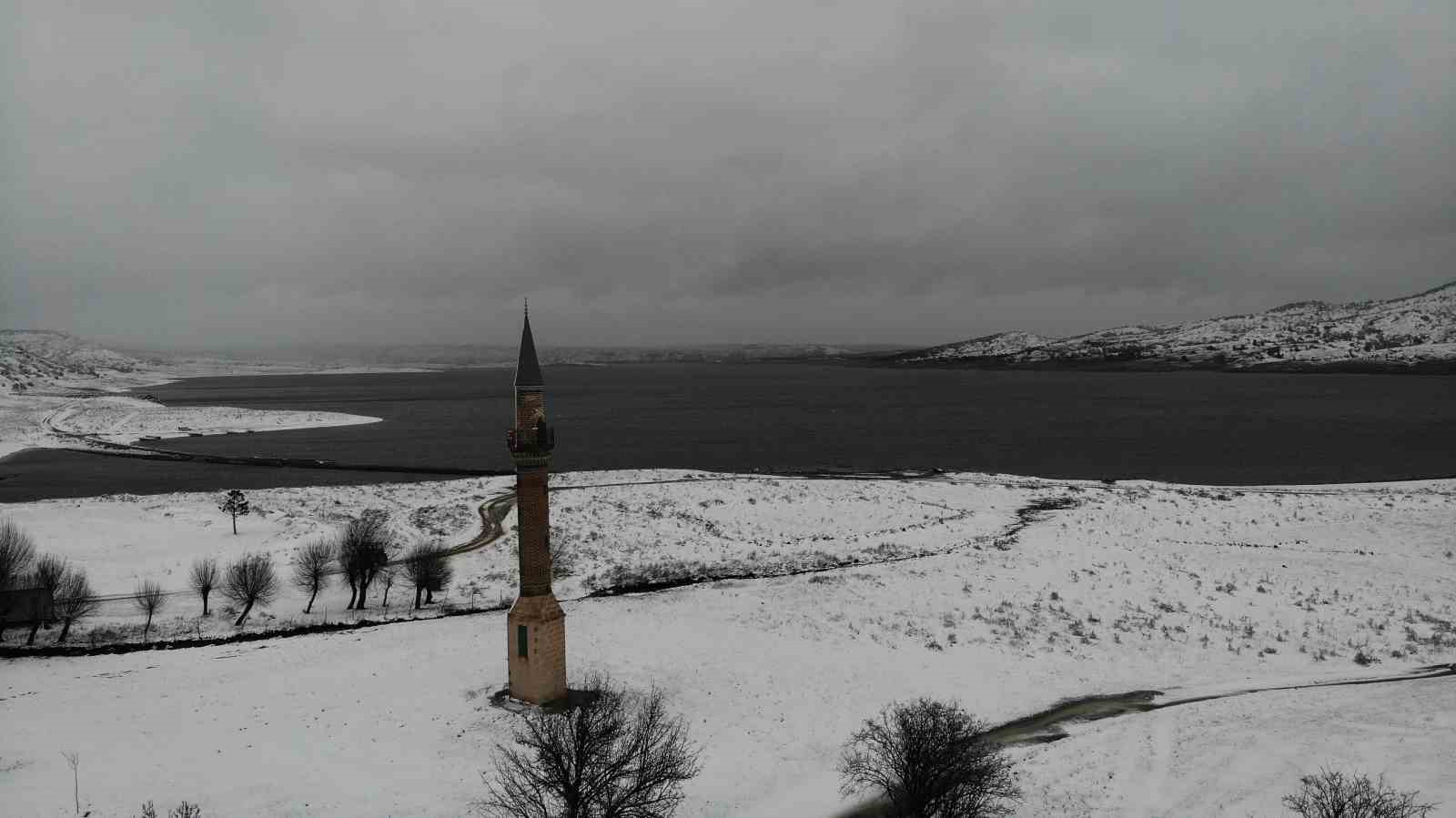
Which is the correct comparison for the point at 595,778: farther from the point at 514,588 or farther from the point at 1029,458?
the point at 1029,458

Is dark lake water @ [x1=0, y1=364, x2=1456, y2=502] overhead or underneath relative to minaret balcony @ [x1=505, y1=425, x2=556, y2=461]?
underneath

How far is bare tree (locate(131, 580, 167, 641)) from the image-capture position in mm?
29656

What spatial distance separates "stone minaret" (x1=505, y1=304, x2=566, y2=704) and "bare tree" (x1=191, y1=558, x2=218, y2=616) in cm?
1906

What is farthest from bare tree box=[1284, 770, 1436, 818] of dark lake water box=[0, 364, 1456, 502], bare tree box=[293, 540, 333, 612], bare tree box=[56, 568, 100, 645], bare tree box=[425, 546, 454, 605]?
dark lake water box=[0, 364, 1456, 502]

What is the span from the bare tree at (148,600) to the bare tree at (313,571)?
4.94 meters

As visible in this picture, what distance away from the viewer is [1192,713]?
69.6 ft

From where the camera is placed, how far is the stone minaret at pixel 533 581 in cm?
2044

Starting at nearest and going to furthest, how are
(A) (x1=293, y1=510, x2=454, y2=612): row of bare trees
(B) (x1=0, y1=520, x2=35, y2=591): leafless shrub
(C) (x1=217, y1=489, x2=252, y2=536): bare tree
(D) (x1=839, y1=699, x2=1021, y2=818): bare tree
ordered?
(D) (x1=839, y1=699, x2=1021, y2=818): bare tree → (B) (x1=0, y1=520, x2=35, y2=591): leafless shrub → (A) (x1=293, y1=510, x2=454, y2=612): row of bare trees → (C) (x1=217, y1=489, x2=252, y2=536): bare tree

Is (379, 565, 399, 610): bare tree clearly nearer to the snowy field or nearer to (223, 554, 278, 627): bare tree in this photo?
the snowy field

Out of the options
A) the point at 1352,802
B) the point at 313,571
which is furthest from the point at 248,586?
the point at 1352,802

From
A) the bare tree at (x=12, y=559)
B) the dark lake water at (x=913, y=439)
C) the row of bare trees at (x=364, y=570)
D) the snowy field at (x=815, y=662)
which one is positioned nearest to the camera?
the snowy field at (x=815, y=662)

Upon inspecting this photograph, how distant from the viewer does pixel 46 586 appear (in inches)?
1149

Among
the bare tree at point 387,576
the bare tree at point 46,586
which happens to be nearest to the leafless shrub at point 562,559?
the bare tree at point 387,576

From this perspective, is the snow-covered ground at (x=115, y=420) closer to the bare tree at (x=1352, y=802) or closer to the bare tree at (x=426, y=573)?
the bare tree at (x=426, y=573)
